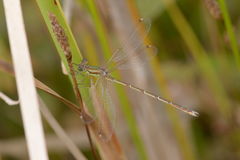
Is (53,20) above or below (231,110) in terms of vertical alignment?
below

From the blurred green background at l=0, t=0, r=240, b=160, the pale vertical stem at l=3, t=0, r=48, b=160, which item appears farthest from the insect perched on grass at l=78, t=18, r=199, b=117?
the pale vertical stem at l=3, t=0, r=48, b=160

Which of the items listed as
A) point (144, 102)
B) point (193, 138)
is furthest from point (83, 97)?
point (193, 138)

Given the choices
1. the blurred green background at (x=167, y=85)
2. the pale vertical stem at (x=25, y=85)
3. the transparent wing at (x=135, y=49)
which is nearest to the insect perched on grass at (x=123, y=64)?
the transparent wing at (x=135, y=49)

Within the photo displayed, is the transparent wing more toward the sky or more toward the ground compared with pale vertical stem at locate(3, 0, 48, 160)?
more toward the sky

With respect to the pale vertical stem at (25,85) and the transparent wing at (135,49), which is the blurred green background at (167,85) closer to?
the transparent wing at (135,49)

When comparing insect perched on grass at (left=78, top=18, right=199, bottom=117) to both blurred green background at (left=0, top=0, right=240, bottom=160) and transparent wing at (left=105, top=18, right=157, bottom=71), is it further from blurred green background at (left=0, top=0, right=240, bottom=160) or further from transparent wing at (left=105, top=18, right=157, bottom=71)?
blurred green background at (left=0, top=0, right=240, bottom=160)

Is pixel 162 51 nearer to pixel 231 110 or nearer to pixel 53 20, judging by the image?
pixel 231 110

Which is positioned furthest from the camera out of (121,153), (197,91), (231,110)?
(197,91)
